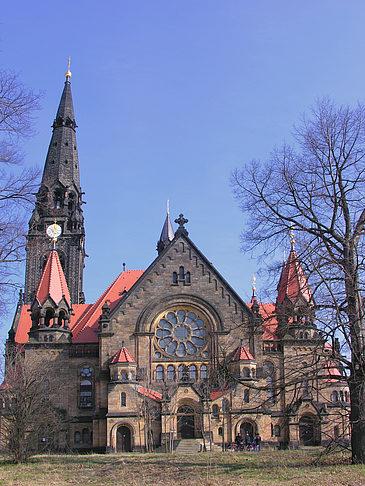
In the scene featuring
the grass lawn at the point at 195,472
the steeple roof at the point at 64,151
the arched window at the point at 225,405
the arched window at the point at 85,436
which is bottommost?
the grass lawn at the point at 195,472

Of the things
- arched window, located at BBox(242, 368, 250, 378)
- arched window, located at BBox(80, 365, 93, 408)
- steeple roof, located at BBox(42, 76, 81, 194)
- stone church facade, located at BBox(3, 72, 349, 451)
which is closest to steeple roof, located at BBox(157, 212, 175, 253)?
steeple roof, located at BBox(42, 76, 81, 194)

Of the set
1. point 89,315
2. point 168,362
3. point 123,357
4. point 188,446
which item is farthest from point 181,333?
point 89,315

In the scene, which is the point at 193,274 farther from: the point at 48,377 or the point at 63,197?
the point at 63,197

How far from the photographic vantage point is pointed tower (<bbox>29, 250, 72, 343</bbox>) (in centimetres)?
4881

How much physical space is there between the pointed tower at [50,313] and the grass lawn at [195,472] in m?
22.4

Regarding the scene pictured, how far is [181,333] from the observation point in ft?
157

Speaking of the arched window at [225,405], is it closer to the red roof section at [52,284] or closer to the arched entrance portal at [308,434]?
the arched entrance portal at [308,434]

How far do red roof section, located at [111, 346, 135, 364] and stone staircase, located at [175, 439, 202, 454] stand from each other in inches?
251

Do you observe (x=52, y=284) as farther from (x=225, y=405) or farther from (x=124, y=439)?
(x=225, y=405)

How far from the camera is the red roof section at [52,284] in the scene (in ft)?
164

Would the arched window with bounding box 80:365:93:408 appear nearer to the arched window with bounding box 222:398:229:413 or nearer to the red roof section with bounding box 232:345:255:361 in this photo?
the arched window with bounding box 222:398:229:413

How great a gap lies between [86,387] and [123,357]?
5315mm


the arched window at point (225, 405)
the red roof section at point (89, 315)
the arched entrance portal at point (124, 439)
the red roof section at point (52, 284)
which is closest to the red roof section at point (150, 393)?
the arched entrance portal at point (124, 439)

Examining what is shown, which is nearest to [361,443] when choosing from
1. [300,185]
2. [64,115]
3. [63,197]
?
[300,185]
